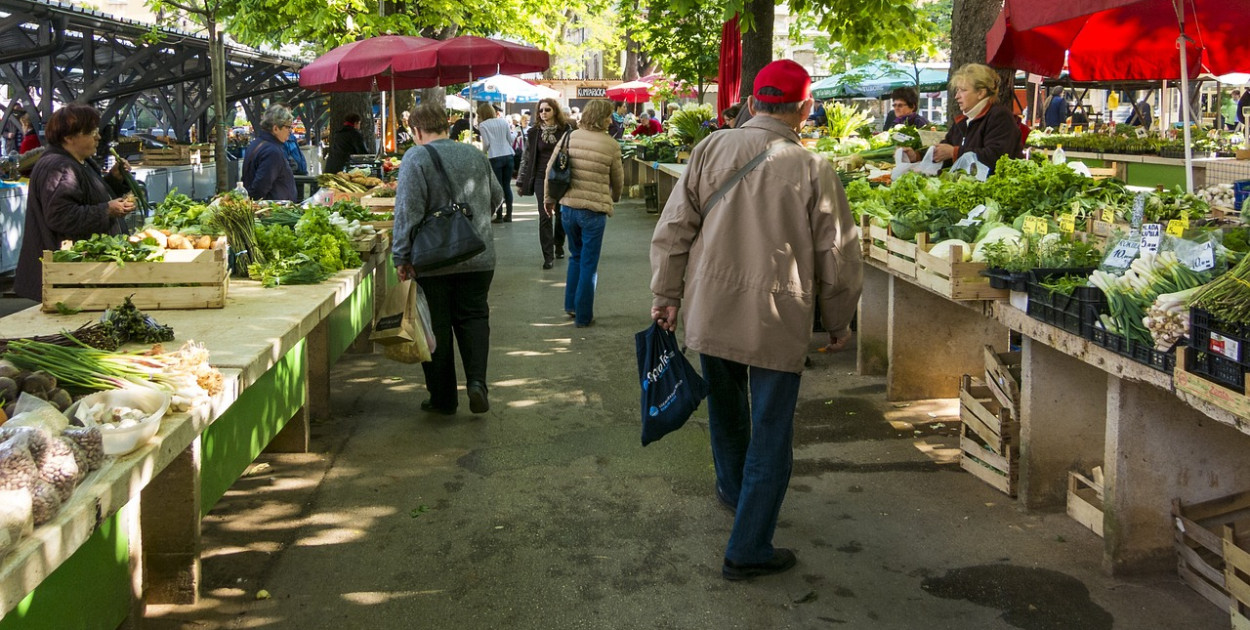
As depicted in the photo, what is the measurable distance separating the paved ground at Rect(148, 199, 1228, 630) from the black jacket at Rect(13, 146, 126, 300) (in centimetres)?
166

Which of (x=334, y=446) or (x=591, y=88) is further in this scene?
(x=591, y=88)

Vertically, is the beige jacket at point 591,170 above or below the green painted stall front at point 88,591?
above

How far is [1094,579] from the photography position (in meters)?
4.42

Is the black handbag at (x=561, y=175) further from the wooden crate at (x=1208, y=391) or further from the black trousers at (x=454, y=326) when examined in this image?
the wooden crate at (x=1208, y=391)

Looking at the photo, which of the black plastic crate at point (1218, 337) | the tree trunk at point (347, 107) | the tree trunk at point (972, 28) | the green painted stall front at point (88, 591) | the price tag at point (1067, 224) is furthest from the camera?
the tree trunk at point (347, 107)

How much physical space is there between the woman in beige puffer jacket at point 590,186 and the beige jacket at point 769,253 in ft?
16.4

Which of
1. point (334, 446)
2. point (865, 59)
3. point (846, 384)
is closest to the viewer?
point (334, 446)

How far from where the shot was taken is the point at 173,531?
419 centimetres

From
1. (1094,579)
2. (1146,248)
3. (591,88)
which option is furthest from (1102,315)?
(591,88)

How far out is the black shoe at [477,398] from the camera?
6.81 meters

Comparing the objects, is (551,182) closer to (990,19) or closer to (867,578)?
(990,19)

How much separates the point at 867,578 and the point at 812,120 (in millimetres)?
25126

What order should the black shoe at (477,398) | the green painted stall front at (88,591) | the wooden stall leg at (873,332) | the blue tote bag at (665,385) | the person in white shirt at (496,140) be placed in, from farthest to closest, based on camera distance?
the person in white shirt at (496,140) → the wooden stall leg at (873,332) → the black shoe at (477,398) → the blue tote bag at (665,385) → the green painted stall front at (88,591)

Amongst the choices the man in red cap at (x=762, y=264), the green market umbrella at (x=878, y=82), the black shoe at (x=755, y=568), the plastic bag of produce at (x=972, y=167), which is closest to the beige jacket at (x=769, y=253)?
the man in red cap at (x=762, y=264)
